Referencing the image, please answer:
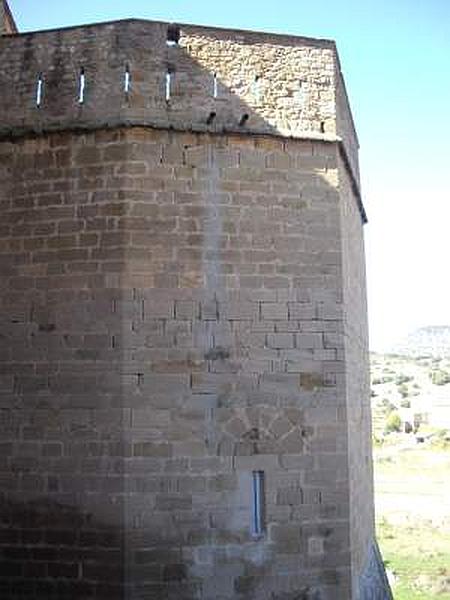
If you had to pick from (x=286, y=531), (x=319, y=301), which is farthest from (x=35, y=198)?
(x=286, y=531)

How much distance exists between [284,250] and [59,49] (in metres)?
2.87

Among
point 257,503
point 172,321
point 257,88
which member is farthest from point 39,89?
point 257,503

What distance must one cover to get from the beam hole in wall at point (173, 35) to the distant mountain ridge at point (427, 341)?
159221mm

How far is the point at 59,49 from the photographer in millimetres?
6207

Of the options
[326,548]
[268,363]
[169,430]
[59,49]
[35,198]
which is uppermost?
[59,49]

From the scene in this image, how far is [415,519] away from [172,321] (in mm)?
19667

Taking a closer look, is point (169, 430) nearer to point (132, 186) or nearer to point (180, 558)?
point (180, 558)

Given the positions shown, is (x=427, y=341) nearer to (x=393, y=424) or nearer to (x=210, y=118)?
(x=393, y=424)

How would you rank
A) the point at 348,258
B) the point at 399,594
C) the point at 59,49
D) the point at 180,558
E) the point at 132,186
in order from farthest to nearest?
1. the point at 399,594
2. the point at 348,258
3. the point at 59,49
4. the point at 132,186
5. the point at 180,558

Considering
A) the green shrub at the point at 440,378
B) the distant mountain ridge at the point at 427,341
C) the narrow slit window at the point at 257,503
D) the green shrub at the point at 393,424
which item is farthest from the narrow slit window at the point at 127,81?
the distant mountain ridge at the point at 427,341

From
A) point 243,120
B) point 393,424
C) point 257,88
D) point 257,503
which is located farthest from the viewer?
point 393,424

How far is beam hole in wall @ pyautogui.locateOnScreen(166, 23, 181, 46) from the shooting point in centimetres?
613

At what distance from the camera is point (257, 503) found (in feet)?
18.5

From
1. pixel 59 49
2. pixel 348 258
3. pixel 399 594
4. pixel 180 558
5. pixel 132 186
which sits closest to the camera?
pixel 180 558
